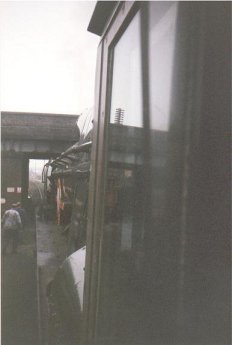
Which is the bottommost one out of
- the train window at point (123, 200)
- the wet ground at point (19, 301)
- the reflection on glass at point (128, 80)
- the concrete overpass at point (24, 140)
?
the wet ground at point (19, 301)

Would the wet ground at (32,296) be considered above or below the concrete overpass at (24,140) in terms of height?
below

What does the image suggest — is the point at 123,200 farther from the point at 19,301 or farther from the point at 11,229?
the point at 11,229

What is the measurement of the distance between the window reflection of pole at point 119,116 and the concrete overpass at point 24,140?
1327 cm

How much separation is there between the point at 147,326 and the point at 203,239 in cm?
38

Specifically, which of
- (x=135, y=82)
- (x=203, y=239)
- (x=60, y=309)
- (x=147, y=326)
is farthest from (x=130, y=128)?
(x=60, y=309)

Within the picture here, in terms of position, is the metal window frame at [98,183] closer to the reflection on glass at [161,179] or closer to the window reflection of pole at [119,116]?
the window reflection of pole at [119,116]

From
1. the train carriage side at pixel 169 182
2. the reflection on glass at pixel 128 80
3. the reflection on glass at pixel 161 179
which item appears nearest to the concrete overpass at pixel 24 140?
the reflection on glass at pixel 128 80

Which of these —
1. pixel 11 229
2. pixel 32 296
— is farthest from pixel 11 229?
pixel 32 296

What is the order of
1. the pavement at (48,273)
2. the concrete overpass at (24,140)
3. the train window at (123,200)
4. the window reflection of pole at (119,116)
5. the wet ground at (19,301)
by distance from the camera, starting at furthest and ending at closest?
1. the concrete overpass at (24,140)
2. the wet ground at (19,301)
3. the pavement at (48,273)
4. the window reflection of pole at (119,116)
5. the train window at (123,200)

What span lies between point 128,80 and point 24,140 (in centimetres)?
1488

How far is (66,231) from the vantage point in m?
7.22

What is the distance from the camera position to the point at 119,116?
1240 mm

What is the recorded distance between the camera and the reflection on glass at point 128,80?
1.05m

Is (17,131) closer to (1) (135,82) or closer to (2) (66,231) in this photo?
(2) (66,231)
